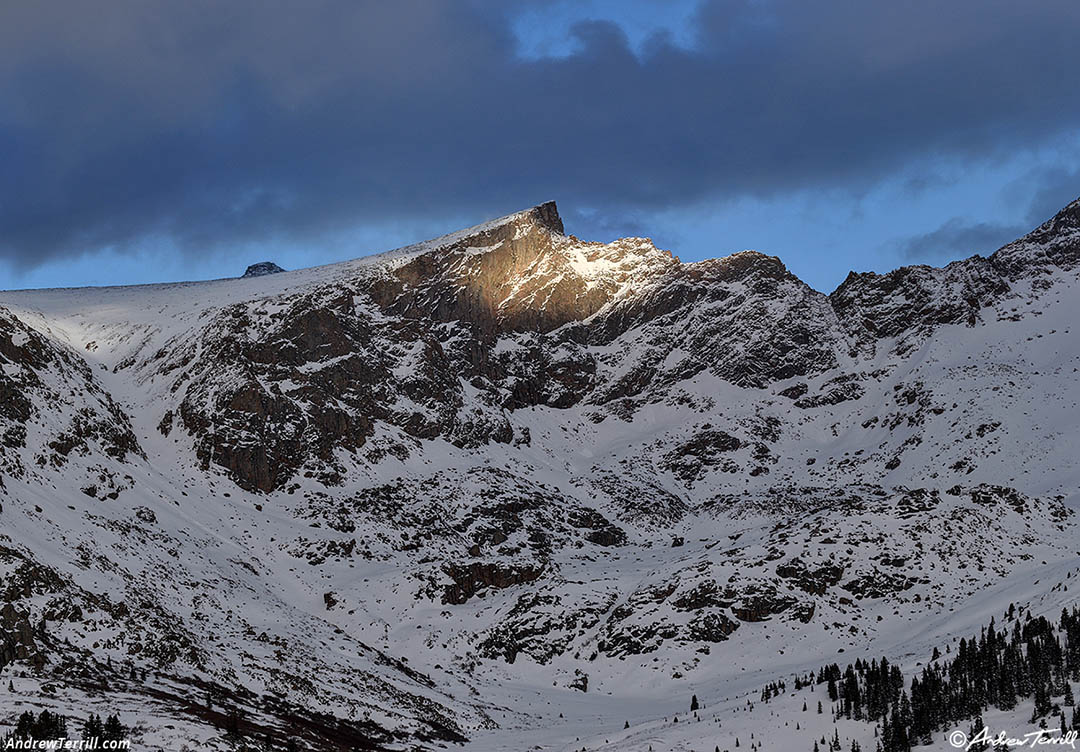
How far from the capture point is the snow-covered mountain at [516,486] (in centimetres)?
7019

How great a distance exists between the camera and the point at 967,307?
16888 cm

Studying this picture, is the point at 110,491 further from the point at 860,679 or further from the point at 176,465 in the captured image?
the point at 860,679

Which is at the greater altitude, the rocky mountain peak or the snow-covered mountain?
the rocky mountain peak

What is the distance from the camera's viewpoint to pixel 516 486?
127250 millimetres

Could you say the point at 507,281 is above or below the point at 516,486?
above

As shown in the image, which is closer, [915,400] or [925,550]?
[925,550]

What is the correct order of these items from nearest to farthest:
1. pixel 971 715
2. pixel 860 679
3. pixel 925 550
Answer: pixel 971 715 < pixel 860 679 < pixel 925 550

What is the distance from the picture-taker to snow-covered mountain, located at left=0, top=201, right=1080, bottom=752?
230ft

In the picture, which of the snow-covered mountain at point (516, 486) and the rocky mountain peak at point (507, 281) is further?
the rocky mountain peak at point (507, 281)

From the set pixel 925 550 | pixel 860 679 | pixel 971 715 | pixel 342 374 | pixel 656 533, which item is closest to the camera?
pixel 971 715

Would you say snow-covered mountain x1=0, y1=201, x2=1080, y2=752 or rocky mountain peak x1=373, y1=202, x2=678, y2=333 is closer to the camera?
snow-covered mountain x1=0, y1=201, x2=1080, y2=752

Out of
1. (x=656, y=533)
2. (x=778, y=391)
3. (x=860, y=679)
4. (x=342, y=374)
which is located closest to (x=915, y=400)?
(x=778, y=391)

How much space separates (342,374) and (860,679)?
84.9 m

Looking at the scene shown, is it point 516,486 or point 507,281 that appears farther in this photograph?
point 507,281
